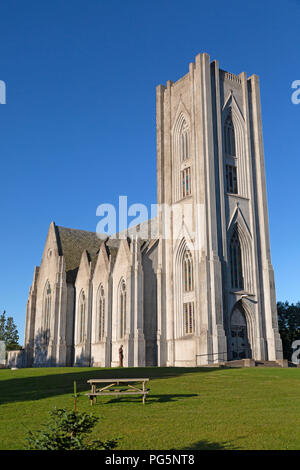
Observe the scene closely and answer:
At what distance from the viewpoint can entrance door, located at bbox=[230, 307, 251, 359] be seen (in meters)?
41.8

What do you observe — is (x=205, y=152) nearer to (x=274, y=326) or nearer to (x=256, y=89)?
(x=256, y=89)

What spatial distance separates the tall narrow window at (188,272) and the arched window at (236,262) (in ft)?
12.4

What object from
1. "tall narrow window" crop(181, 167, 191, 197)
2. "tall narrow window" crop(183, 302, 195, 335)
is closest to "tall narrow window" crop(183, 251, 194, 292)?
"tall narrow window" crop(183, 302, 195, 335)

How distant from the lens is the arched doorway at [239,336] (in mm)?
41719

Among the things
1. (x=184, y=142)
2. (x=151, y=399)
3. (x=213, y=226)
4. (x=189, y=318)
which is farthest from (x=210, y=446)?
(x=184, y=142)

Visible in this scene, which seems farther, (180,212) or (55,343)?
(55,343)

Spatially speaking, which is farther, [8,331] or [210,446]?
[8,331]

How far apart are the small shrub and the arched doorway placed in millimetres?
35415

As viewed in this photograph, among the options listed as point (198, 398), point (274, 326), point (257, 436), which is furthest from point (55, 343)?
point (257, 436)

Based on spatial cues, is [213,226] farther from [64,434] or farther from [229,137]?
[64,434]

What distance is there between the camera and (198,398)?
16375mm

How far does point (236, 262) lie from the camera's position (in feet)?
144

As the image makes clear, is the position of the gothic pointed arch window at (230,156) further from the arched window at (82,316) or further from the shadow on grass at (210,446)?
the shadow on grass at (210,446)
